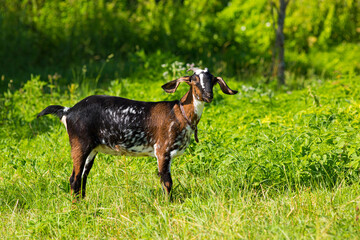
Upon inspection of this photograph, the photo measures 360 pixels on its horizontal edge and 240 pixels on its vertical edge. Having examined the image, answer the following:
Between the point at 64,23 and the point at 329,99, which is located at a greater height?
the point at 64,23

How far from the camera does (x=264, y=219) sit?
152 inches

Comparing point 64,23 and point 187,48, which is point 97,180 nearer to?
point 187,48

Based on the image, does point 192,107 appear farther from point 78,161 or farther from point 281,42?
point 281,42

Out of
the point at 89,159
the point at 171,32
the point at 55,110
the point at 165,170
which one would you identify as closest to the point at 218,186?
the point at 165,170

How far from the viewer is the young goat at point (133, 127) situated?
4445 millimetres

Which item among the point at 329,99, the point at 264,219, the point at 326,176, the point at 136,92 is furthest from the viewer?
the point at 136,92

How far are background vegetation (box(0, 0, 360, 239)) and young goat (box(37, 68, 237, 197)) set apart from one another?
0.37 metres

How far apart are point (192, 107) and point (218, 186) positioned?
88 cm

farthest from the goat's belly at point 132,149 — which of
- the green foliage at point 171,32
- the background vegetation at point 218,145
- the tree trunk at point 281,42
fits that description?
the green foliage at point 171,32

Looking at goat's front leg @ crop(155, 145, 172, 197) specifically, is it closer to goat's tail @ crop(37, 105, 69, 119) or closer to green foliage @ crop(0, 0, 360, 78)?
goat's tail @ crop(37, 105, 69, 119)

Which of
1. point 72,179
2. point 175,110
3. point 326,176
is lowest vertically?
point 326,176

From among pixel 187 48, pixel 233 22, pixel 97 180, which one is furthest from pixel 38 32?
pixel 97 180

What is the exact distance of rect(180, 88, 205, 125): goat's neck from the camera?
173 inches

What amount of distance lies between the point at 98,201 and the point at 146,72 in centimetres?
447
